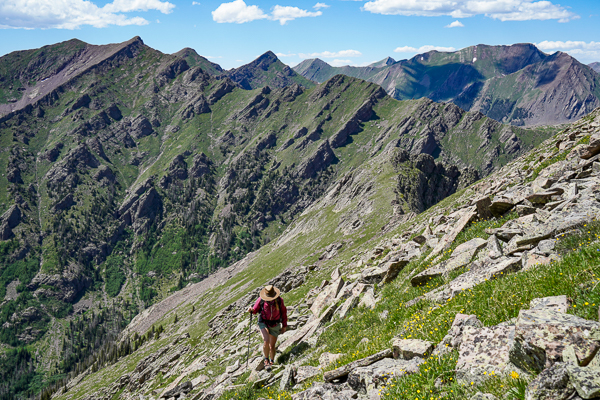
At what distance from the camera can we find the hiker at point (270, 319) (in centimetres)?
1642

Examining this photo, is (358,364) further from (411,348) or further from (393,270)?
(393,270)

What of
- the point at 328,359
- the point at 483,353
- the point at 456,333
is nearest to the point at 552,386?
the point at 483,353

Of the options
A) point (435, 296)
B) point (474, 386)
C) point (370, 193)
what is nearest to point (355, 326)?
point (435, 296)

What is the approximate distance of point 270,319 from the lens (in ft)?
54.3

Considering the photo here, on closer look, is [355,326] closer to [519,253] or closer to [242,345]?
[519,253]

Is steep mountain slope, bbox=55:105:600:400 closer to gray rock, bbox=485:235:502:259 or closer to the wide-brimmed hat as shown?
gray rock, bbox=485:235:502:259

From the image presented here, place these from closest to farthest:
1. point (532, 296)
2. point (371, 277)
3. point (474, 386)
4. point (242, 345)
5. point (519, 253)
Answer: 1. point (474, 386)
2. point (532, 296)
3. point (519, 253)
4. point (371, 277)
5. point (242, 345)

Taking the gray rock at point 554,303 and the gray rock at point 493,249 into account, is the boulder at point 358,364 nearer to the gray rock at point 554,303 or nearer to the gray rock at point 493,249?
the gray rock at point 554,303

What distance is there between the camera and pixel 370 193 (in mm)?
116188

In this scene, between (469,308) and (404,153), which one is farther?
(404,153)

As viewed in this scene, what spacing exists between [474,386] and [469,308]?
121 inches

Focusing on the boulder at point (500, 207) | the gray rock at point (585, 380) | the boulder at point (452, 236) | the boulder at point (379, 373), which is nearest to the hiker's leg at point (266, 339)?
the boulder at point (379, 373)

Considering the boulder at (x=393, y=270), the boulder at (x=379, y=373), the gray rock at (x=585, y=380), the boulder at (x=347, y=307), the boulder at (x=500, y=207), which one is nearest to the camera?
the gray rock at (x=585, y=380)

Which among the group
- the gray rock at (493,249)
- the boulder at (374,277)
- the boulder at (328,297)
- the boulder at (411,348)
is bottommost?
the boulder at (328,297)
